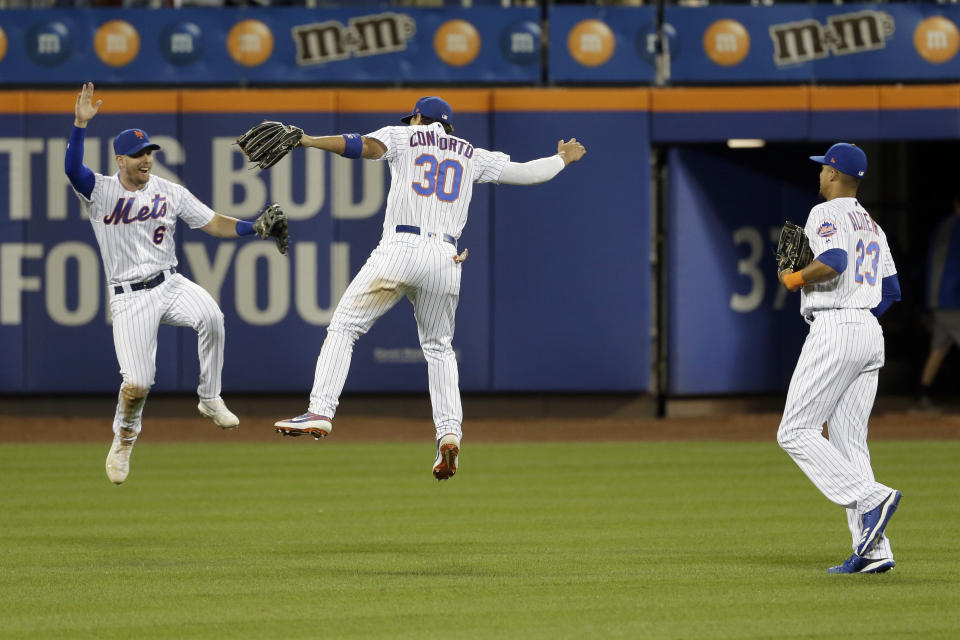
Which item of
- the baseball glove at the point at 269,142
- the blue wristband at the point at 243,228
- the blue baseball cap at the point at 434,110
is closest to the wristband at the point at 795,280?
the blue baseball cap at the point at 434,110

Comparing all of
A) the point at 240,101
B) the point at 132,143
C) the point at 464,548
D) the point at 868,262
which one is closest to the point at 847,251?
the point at 868,262

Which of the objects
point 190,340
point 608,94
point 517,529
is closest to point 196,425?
point 190,340

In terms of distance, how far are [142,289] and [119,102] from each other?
284 inches

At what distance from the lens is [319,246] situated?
50.9 feet

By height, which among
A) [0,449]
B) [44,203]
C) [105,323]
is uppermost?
[44,203]

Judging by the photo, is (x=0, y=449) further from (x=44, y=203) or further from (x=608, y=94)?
(x=608, y=94)

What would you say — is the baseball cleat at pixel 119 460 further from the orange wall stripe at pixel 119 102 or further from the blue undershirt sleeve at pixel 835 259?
the orange wall stripe at pixel 119 102

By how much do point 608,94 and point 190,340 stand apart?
5167mm

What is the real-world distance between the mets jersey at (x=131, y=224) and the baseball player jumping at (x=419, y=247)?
69.6 inches

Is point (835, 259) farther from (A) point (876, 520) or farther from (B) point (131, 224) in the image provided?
(B) point (131, 224)

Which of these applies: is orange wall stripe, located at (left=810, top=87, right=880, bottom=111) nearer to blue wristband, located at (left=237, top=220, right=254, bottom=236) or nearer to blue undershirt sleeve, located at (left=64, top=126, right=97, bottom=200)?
blue wristband, located at (left=237, top=220, right=254, bottom=236)

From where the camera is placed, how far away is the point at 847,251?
22.0ft

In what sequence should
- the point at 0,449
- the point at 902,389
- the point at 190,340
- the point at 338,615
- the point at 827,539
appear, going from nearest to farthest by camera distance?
1. the point at 338,615
2. the point at 827,539
3. the point at 0,449
4. the point at 190,340
5. the point at 902,389

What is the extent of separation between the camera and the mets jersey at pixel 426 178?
24.7 ft
